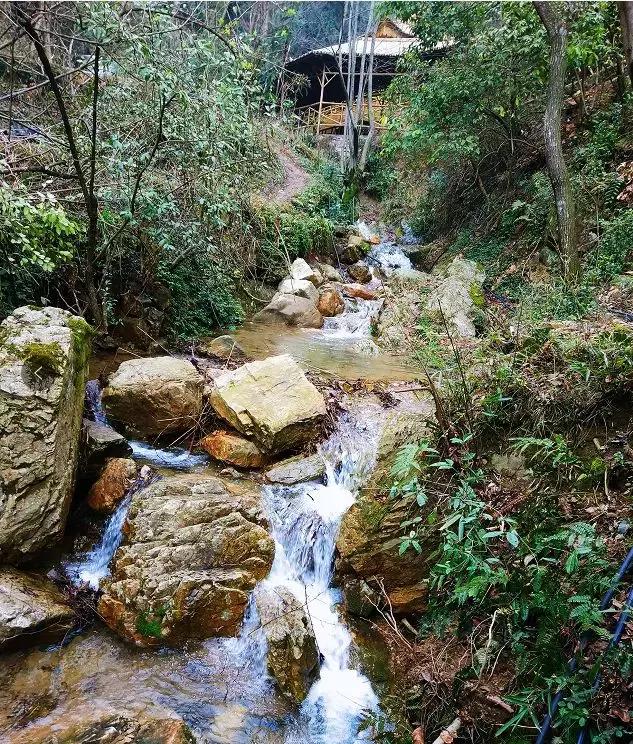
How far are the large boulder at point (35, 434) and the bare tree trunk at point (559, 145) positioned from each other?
6.97 m

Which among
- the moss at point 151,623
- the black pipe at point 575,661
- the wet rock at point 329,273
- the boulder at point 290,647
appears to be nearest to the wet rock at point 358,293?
the wet rock at point 329,273

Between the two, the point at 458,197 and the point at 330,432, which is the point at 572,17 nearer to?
the point at 458,197

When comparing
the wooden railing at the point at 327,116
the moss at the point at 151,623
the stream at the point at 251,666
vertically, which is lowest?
the stream at the point at 251,666

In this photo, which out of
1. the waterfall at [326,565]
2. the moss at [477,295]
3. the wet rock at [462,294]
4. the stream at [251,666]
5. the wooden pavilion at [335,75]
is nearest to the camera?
the stream at [251,666]

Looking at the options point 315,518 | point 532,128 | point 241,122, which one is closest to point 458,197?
point 532,128

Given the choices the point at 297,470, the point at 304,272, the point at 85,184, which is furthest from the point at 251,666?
the point at 304,272

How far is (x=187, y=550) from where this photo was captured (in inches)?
149

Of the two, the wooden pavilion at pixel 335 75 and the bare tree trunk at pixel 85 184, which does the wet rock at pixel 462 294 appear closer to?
the bare tree trunk at pixel 85 184

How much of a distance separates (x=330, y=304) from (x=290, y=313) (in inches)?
45.4

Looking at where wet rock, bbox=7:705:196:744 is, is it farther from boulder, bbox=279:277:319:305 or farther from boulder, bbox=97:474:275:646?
boulder, bbox=279:277:319:305

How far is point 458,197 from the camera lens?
12727 mm

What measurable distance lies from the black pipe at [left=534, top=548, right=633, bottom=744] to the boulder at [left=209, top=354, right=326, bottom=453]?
3243mm

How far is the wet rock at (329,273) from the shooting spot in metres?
11.7

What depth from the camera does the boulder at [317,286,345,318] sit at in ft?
33.0
